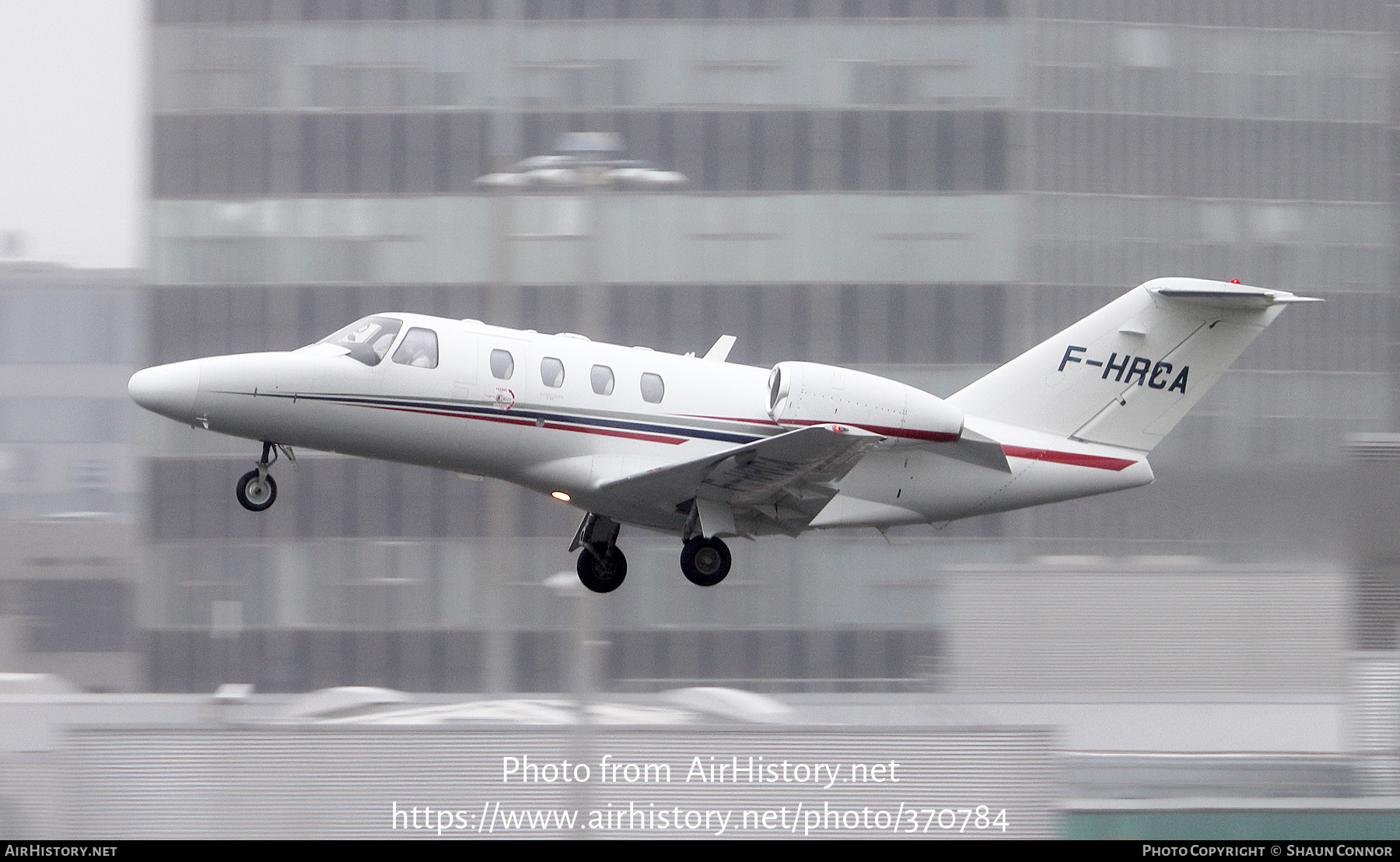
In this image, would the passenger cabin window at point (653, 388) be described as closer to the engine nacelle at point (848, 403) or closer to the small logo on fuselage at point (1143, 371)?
the engine nacelle at point (848, 403)

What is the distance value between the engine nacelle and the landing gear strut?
277 cm

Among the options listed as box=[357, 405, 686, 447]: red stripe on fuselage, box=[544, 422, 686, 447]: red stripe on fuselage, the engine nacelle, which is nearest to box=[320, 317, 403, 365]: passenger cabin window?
box=[357, 405, 686, 447]: red stripe on fuselage

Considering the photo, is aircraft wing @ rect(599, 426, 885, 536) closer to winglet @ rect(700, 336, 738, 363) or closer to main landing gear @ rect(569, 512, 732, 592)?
main landing gear @ rect(569, 512, 732, 592)

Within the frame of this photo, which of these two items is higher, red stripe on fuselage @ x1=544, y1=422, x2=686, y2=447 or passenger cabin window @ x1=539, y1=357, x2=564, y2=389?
passenger cabin window @ x1=539, y1=357, x2=564, y2=389

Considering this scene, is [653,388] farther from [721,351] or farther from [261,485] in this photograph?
[261,485]

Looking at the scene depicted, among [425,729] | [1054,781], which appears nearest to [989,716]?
[1054,781]

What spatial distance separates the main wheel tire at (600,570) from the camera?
66.3ft

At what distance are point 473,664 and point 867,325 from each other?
11.5 m

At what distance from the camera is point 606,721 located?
22203 millimetres

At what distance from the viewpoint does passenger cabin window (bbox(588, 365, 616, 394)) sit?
742 inches

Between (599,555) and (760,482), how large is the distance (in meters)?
2.74

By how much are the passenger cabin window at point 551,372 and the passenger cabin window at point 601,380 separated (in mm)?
344

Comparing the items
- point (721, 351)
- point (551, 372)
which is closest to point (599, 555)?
point (551, 372)

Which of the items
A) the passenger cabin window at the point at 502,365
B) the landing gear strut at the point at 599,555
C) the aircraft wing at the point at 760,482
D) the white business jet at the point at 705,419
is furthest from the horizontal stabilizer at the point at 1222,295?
the passenger cabin window at the point at 502,365
